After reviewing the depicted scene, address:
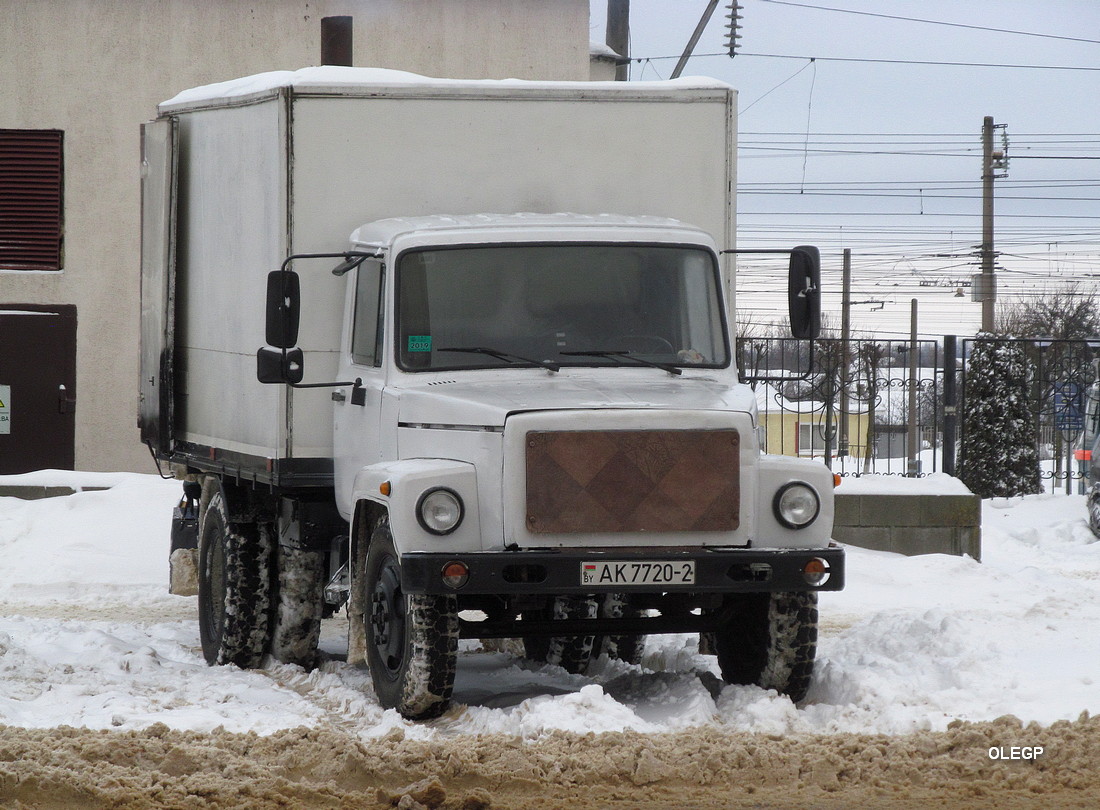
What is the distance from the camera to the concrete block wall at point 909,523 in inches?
625

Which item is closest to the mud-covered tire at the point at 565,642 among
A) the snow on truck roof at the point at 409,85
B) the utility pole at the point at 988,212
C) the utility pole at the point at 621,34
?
the snow on truck roof at the point at 409,85

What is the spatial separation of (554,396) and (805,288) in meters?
2.06

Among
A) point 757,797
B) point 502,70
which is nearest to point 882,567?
point 757,797

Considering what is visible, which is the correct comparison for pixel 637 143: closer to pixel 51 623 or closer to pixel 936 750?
pixel 936 750

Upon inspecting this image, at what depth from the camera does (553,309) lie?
316 inches

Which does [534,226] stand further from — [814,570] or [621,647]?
[621,647]

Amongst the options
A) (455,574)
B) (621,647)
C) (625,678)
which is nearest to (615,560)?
(455,574)

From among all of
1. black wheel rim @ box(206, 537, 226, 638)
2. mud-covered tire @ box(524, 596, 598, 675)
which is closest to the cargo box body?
black wheel rim @ box(206, 537, 226, 638)

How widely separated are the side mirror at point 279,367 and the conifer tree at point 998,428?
16.1 meters

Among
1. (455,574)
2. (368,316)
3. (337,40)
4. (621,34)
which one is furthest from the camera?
(621,34)

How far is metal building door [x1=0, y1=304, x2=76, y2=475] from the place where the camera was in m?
21.3

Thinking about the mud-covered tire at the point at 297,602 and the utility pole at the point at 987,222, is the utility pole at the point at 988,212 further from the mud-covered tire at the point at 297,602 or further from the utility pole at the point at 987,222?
the mud-covered tire at the point at 297,602

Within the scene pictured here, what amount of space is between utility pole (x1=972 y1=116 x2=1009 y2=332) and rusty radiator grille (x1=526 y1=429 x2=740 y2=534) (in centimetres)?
3496

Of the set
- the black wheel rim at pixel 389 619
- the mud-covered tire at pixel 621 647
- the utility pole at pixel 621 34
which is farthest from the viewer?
the utility pole at pixel 621 34
